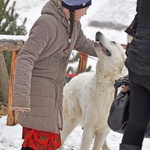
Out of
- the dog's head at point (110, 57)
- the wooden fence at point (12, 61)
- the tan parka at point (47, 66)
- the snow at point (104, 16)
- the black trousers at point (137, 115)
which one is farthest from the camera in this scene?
the snow at point (104, 16)

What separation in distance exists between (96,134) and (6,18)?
4.57 m

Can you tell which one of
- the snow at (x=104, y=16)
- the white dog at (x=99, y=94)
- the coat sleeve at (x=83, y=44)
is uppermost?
the coat sleeve at (x=83, y=44)

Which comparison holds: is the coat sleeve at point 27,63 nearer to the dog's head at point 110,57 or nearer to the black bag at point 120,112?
the black bag at point 120,112

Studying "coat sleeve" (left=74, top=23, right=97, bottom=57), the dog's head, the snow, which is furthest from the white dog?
the snow

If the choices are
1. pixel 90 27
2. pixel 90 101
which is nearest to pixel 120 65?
pixel 90 101

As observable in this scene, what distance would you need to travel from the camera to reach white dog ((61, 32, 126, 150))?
175 inches

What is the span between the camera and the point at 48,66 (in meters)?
3.10

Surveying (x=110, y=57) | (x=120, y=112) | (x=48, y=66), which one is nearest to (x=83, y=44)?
(x=48, y=66)

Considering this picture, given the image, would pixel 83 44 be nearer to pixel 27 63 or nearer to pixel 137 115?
pixel 27 63

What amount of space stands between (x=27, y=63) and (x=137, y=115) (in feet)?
2.86

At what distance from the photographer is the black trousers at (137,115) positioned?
2.72 metres

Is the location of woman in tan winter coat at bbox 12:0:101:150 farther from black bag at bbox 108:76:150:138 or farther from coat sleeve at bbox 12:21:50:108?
black bag at bbox 108:76:150:138

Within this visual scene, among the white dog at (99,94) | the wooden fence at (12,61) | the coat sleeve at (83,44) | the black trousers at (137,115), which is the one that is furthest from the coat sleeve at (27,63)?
the wooden fence at (12,61)

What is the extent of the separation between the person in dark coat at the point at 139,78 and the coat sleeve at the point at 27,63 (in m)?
0.67
